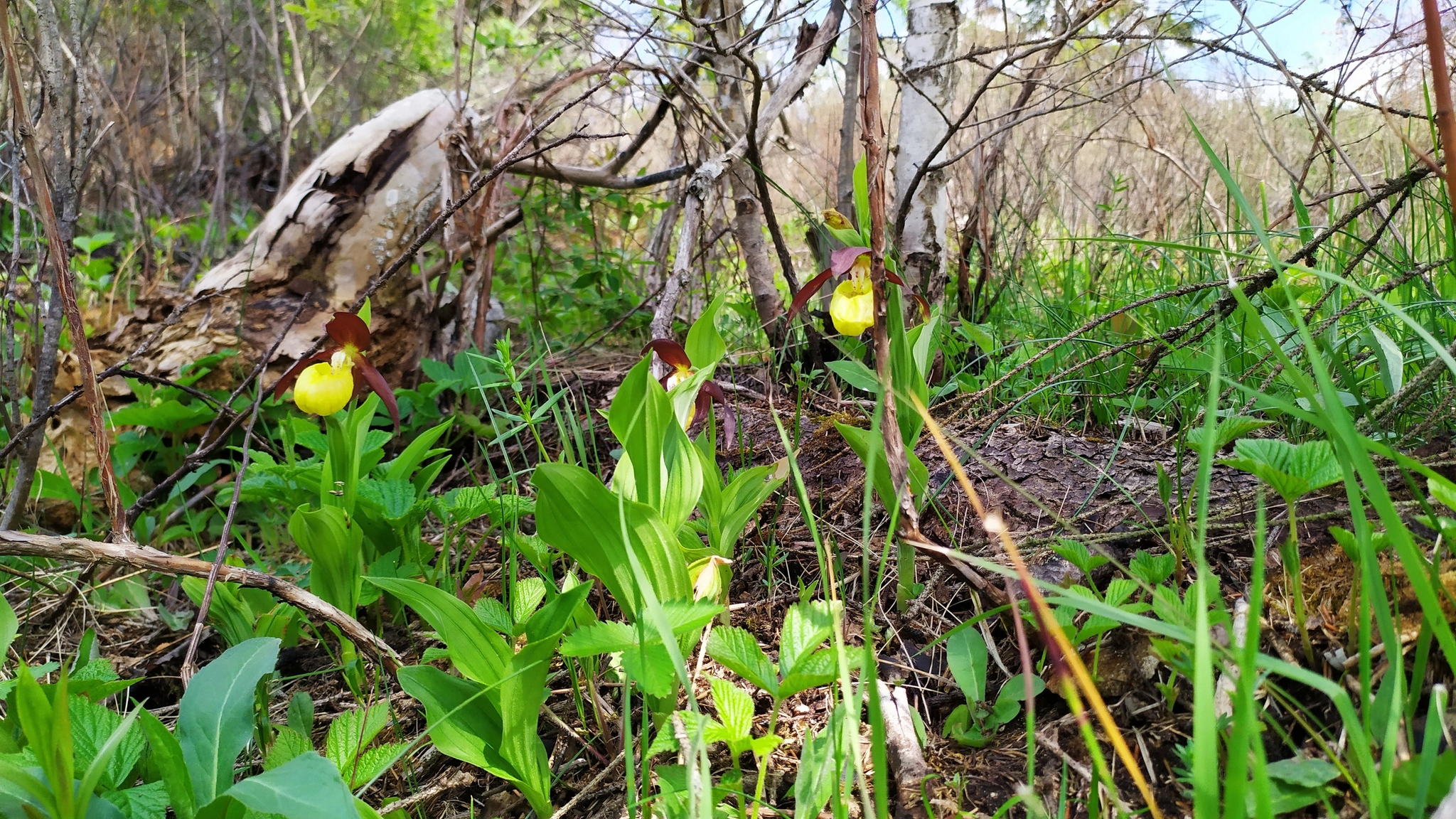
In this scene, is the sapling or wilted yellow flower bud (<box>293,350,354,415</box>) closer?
the sapling

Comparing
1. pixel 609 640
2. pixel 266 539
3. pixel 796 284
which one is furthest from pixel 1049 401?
pixel 266 539

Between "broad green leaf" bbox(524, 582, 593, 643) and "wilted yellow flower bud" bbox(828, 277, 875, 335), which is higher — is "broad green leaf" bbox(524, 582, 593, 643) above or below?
below

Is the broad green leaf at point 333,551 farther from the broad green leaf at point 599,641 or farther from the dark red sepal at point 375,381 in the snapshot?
the broad green leaf at point 599,641

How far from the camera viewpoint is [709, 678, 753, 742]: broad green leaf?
88 cm

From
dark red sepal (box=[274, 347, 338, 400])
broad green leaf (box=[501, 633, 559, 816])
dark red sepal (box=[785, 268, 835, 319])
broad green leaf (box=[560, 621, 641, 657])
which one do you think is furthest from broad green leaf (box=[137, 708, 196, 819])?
dark red sepal (box=[785, 268, 835, 319])

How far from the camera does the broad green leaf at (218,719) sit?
890mm

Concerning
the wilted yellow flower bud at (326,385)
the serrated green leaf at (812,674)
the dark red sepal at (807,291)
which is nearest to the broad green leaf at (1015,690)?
the serrated green leaf at (812,674)

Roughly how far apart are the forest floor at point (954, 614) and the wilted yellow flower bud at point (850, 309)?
0.25 m

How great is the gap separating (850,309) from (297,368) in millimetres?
1129

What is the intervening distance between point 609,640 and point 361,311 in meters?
1.11

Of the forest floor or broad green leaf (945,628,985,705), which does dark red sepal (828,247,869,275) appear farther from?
broad green leaf (945,628,985,705)

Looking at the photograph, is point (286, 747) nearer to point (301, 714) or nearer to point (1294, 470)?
point (301, 714)

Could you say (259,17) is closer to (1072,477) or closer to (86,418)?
(86,418)

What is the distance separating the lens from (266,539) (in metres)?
2.04
